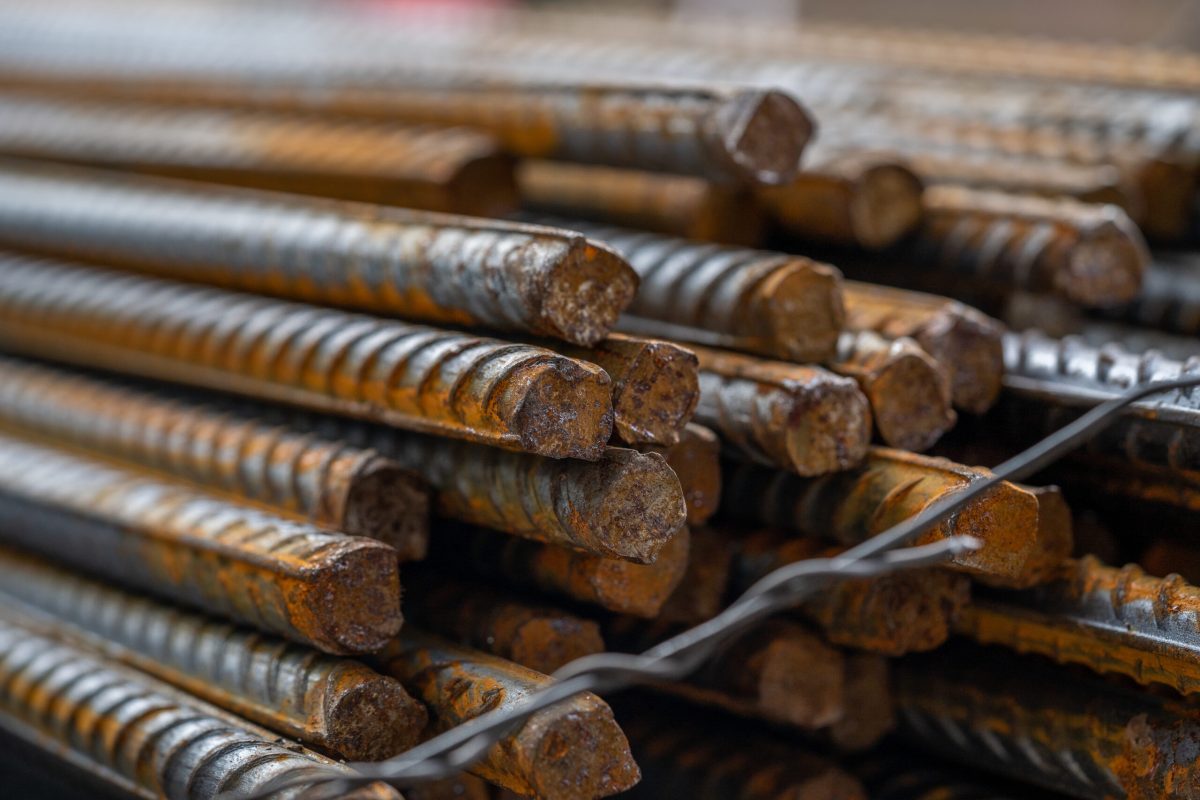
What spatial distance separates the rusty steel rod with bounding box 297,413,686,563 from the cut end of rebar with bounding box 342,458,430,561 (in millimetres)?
33

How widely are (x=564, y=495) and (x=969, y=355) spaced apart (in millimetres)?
700

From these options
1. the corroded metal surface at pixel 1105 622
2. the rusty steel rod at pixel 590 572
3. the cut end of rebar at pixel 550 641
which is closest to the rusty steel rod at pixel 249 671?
the cut end of rebar at pixel 550 641

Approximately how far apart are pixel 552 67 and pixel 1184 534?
193 centimetres

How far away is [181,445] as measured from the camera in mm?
2234

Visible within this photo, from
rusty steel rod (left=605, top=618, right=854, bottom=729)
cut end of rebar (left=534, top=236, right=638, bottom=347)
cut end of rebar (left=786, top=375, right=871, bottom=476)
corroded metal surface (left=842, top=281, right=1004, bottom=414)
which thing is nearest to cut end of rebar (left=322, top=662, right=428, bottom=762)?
rusty steel rod (left=605, top=618, right=854, bottom=729)

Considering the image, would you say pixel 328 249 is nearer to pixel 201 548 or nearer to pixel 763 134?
pixel 201 548

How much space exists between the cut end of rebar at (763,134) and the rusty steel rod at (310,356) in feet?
1.79

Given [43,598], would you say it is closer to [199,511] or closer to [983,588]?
[199,511]

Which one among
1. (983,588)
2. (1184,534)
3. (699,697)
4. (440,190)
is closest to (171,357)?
(440,190)

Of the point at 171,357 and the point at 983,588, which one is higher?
the point at 171,357

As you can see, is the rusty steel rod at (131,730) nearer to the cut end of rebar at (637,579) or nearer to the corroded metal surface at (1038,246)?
the cut end of rebar at (637,579)

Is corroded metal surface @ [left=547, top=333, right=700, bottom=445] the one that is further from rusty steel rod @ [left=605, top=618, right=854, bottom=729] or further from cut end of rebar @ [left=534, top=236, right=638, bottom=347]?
rusty steel rod @ [left=605, top=618, right=854, bottom=729]

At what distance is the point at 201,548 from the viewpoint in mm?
1882

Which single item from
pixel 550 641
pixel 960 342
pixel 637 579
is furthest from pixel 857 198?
pixel 550 641
